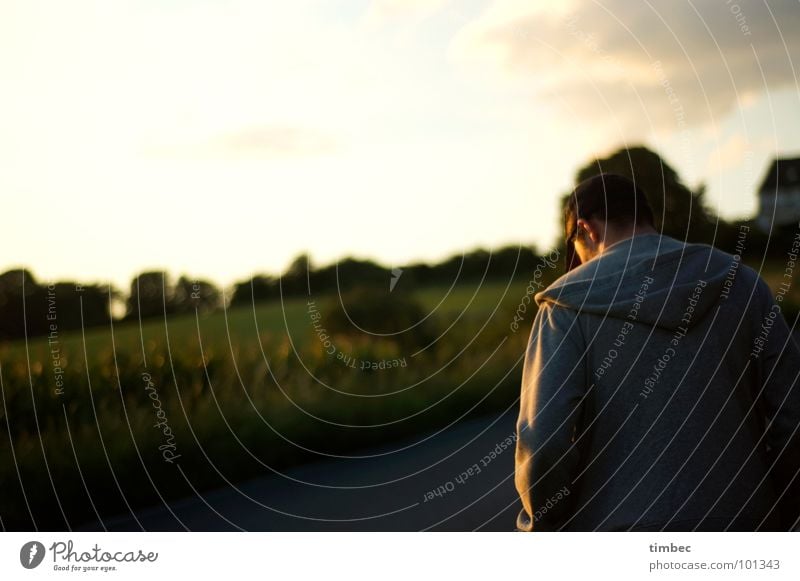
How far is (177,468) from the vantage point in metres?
4.21

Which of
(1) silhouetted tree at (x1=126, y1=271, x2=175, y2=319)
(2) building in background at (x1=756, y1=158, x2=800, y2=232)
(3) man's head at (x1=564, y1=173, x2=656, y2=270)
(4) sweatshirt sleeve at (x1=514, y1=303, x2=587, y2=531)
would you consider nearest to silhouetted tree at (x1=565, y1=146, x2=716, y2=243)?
(2) building in background at (x1=756, y1=158, x2=800, y2=232)

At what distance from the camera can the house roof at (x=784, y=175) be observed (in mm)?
3738

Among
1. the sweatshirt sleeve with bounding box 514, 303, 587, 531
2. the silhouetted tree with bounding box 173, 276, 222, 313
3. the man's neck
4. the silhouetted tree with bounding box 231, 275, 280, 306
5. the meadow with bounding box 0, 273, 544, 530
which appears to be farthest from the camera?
the silhouetted tree with bounding box 231, 275, 280, 306

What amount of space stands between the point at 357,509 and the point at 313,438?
1.13 m

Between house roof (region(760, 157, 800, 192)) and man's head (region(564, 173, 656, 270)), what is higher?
house roof (region(760, 157, 800, 192))

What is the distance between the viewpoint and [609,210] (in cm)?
228

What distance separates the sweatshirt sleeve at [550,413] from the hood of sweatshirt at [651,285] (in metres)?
0.06

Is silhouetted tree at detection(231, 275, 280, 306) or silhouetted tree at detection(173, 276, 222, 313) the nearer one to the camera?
silhouetted tree at detection(173, 276, 222, 313)

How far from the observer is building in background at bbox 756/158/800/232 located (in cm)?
375

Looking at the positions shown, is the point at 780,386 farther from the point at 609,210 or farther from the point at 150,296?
the point at 150,296

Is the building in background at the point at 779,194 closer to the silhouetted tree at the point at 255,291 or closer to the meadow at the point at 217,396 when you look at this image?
the meadow at the point at 217,396

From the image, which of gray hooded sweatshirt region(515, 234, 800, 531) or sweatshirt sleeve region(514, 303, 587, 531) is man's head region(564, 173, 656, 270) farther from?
sweatshirt sleeve region(514, 303, 587, 531)

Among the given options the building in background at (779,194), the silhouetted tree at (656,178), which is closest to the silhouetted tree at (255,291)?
the silhouetted tree at (656,178)

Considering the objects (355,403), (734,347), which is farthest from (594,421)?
(355,403)
